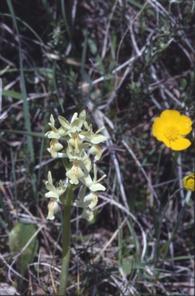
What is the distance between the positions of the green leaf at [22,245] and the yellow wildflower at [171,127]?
2.51 ft

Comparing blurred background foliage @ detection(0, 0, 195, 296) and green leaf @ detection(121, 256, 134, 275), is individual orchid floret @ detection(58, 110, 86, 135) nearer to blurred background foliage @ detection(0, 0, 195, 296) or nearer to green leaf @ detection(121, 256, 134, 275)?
blurred background foliage @ detection(0, 0, 195, 296)

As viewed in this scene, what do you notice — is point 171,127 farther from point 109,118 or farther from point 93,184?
Answer: point 93,184

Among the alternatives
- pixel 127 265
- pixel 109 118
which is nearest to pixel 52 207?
pixel 127 265

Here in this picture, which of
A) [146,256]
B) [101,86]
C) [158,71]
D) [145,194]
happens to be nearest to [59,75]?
[101,86]

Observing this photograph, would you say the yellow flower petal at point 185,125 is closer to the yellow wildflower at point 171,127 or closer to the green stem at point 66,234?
the yellow wildflower at point 171,127

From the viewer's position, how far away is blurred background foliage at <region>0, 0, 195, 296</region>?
3010 mm

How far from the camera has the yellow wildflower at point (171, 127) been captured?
301cm

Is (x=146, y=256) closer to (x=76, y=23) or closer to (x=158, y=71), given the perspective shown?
(x=158, y=71)

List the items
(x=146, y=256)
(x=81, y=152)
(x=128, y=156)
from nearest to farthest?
(x=81, y=152)
(x=146, y=256)
(x=128, y=156)

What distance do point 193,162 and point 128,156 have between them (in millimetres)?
351

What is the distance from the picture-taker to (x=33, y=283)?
114 inches

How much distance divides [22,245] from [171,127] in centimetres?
90

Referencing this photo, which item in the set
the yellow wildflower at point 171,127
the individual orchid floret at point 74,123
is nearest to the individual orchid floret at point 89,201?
the individual orchid floret at point 74,123

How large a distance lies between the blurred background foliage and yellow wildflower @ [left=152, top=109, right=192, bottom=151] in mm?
90
